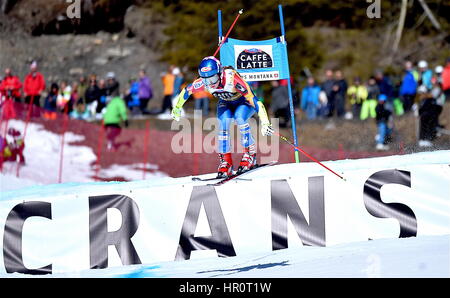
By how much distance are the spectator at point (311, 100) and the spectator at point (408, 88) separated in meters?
2.29

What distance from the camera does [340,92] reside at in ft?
67.9

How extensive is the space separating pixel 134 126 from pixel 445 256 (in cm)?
1233

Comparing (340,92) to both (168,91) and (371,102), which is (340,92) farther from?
(168,91)

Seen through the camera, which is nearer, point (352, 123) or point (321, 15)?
point (352, 123)

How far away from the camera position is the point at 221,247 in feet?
37.8

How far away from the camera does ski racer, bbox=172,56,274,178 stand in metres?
11.1

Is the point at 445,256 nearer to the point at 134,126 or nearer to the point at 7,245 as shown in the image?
the point at 7,245

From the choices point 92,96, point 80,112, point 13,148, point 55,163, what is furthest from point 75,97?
point 13,148

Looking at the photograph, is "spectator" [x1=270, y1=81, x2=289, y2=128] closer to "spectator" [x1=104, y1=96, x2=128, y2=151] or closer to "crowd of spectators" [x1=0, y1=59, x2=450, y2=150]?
"crowd of spectators" [x1=0, y1=59, x2=450, y2=150]

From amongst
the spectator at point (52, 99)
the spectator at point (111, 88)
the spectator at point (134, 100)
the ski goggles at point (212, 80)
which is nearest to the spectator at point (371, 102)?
the spectator at point (134, 100)

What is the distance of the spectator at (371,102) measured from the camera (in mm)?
20156

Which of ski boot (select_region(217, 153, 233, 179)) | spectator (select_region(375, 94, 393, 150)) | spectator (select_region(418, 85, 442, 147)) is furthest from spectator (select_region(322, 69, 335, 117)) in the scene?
ski boot (select_region(217, 153, 233, 179))

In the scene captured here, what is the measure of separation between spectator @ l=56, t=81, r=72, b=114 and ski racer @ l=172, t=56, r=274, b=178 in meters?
9.67
